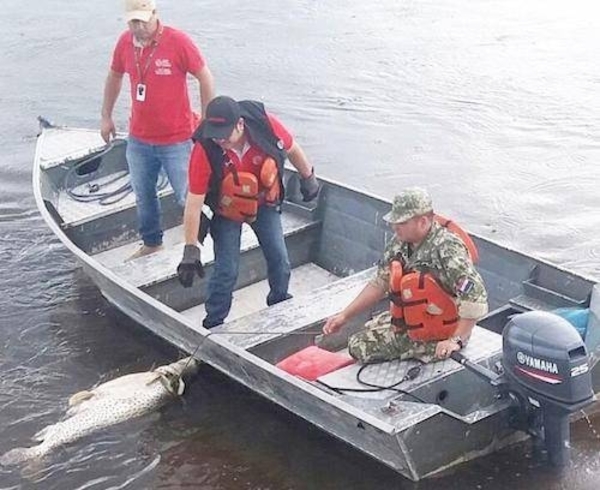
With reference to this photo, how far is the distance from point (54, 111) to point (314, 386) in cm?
955

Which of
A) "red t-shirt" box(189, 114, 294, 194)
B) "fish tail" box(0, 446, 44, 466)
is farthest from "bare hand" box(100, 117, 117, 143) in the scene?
"fish tail" box(0, 446, 44, 466)

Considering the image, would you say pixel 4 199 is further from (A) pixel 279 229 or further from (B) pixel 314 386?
(B) pixel 314 386

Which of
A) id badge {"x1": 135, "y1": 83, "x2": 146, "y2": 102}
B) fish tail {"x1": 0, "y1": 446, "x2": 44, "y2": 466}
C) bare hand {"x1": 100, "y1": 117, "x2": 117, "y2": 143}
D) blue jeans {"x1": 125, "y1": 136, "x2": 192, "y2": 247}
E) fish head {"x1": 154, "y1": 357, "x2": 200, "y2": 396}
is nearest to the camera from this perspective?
fish tail {"x1": 0, "y1": 446, "x2": 44, "y2": 466}

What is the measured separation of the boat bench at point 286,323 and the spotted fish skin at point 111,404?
23.7 inches

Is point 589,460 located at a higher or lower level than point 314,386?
lower

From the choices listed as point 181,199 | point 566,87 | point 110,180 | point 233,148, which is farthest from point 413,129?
point 233,148

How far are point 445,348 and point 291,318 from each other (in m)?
1.47

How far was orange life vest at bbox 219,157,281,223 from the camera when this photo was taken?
7.06 meters

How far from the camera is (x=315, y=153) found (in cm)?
1267

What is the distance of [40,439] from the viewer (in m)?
7.45

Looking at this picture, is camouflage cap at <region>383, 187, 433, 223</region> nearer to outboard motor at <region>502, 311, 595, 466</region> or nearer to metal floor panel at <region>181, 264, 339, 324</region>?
outboard motor at <region>502, 311, 595, 466</region>

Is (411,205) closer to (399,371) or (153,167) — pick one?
(399,371)

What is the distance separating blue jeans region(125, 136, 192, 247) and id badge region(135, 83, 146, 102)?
0.38 m

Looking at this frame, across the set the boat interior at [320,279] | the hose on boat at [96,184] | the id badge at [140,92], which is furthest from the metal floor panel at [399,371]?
the hose on boat at [96,184]
